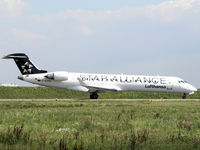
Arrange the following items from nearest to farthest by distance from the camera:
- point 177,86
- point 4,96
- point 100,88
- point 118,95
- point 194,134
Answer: point 194,134
point 100,88
point 177,86
point 4,96
point 118,95

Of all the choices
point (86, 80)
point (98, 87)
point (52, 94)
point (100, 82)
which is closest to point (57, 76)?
point (86, 80)

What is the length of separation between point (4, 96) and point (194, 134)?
4309 cm

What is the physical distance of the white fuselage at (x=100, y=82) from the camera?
136ft

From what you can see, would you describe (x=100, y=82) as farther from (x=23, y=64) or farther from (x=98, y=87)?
(x=23, y=64)

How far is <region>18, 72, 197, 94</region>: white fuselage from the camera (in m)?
41.5

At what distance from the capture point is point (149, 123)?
1336 centimetres

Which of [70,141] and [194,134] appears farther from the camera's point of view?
[194,134]

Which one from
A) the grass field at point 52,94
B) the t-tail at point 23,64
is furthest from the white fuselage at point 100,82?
the grass field at point 52,94

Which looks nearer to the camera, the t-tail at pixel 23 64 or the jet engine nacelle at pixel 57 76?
the jet engine nacelle at pixel 57 76

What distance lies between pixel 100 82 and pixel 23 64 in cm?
995

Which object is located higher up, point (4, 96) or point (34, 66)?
point (34, 66)

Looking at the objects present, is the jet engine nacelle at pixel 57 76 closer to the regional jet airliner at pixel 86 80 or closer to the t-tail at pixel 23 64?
the regional jet airliner at pixel 86 80

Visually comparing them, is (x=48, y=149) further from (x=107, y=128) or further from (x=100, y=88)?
(x=100, y=88)

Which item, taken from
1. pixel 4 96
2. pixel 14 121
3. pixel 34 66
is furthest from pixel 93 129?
pixel 4 96
